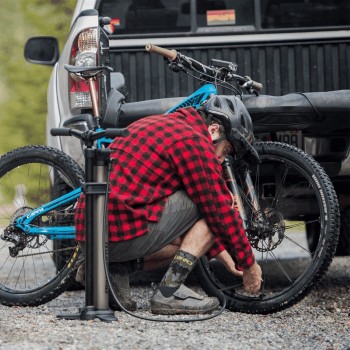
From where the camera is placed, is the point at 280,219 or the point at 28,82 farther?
the point at 28,82

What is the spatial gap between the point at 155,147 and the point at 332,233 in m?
1.16

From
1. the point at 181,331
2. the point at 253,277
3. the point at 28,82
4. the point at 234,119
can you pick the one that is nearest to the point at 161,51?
the point at 234,119

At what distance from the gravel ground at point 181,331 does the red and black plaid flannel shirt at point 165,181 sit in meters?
0.44

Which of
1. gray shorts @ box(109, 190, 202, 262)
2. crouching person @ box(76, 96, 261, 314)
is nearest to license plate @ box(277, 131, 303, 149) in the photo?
crouching person @ box(76, 96, 261, 314)

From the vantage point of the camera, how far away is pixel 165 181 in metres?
6.44

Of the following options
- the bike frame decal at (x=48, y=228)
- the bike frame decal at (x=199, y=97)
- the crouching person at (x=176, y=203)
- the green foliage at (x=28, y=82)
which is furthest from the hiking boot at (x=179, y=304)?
the green foliage at (x=28, y=82)

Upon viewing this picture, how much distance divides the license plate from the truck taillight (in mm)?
1230

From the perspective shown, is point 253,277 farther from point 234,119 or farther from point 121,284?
point 234,119

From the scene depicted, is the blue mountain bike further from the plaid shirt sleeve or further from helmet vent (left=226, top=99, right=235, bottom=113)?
the plaid shirt sleeve

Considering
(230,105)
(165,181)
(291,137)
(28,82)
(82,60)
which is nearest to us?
(165,181)

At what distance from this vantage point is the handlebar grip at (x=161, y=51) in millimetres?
6961

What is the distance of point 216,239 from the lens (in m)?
6.54

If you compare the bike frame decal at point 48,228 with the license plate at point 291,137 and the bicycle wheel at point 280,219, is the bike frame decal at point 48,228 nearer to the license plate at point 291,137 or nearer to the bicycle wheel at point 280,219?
the bicycle wheel at point 280,219

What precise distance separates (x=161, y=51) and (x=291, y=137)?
132cm
